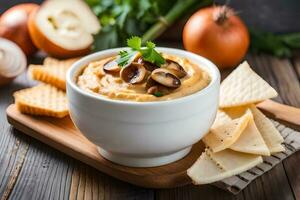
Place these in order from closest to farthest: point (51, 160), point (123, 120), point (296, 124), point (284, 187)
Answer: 1. point (123, 120)
2. point (284, 187)
3. point (51, 160)
4. point (296, 124)

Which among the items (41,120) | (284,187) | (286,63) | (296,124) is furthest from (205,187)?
(286,63)

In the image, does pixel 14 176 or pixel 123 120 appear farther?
pixel 14 176

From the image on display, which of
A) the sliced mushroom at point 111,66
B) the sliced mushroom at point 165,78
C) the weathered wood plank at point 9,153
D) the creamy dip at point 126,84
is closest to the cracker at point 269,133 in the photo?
the creamy dip at point 126,84

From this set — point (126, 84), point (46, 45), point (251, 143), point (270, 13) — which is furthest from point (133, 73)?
point (270, 13)

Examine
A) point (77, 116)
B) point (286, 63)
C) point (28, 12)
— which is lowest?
point (286, 63)

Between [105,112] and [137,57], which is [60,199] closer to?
[105,112]
